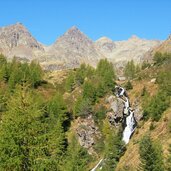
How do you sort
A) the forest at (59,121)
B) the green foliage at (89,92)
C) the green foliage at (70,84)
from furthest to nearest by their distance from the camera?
the green foliage at (70,84) < the green foliage at (89,92) < the forest at (59,121)

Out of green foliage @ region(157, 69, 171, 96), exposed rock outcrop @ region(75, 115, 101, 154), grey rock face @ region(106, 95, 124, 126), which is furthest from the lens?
grey rock face @ region(106, 95, 124, 126)

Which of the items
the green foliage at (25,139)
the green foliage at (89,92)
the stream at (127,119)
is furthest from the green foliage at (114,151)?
the green foliage at (25,139)

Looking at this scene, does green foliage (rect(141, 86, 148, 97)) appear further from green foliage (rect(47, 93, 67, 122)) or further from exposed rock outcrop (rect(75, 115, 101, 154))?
green foliage (rect(47, 93, 67, 122))

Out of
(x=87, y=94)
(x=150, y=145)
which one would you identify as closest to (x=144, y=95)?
(x=87, y=94)

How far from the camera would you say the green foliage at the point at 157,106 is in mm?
121812

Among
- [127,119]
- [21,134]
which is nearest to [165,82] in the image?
[127,119]

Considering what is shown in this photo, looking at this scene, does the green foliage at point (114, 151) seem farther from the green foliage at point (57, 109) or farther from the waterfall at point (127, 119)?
the green foliage at point (57, 109)

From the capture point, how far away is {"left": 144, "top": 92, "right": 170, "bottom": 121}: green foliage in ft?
400

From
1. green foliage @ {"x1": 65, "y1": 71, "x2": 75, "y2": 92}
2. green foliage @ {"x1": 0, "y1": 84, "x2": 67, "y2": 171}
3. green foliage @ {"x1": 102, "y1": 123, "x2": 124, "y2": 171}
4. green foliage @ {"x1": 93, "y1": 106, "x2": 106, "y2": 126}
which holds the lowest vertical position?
green foliage @ {"x1": 0, "y1": 84, "x2": 67, "y2": 171}

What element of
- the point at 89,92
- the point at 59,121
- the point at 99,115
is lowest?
the point at 59,121

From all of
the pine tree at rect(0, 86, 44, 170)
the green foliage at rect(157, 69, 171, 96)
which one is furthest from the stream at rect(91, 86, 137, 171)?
the pine tree at rect(0, 86, 44, 170)

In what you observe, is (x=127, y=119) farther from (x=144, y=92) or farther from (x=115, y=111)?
(x=144, y=92)

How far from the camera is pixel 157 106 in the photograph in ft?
405

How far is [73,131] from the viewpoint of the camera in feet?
441
